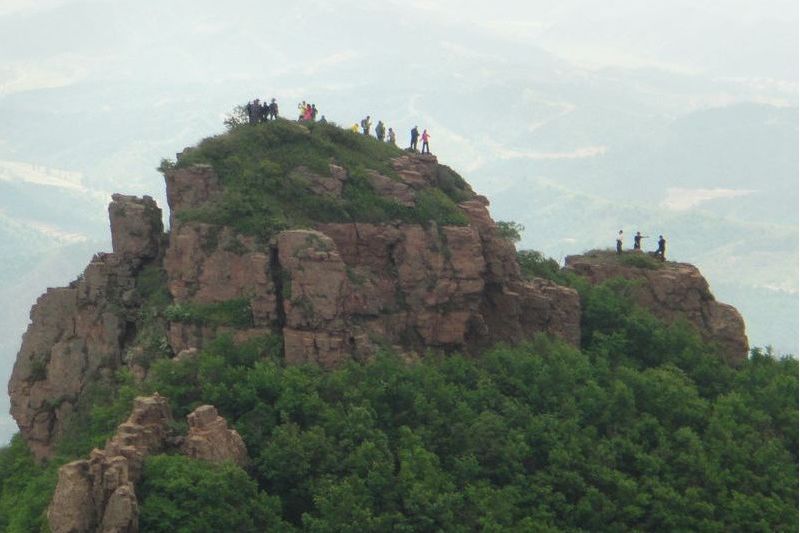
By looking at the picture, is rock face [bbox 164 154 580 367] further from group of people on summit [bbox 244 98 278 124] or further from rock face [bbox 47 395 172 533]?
rock face [bbox 47 395 172 533]

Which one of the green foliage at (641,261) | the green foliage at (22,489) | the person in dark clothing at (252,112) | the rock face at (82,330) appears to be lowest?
the green foliage at (22,489)

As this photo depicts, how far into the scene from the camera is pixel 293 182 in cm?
4322

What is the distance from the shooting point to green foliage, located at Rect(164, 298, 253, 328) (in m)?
40.3

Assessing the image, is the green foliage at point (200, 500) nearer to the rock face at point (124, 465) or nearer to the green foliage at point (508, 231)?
the rock face at point (124, 465)

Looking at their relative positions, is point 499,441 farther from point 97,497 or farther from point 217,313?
point 97,497

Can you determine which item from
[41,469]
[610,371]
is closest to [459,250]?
[610,371]

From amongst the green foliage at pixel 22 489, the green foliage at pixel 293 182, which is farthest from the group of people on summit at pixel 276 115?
the green foliage at pixel 22 489

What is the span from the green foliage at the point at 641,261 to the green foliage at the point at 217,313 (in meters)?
14.7

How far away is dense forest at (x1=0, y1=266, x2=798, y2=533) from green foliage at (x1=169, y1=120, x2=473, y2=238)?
3806mm

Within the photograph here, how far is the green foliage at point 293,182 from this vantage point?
4194 cm

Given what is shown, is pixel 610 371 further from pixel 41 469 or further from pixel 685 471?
pixel 41 469

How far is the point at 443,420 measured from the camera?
38.7 meters

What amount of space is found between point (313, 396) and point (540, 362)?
7.33 metres

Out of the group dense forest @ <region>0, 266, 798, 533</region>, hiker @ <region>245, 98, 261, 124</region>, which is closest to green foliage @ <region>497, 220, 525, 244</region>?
dense forest @ <region>0, 266, 798, 533</region>
